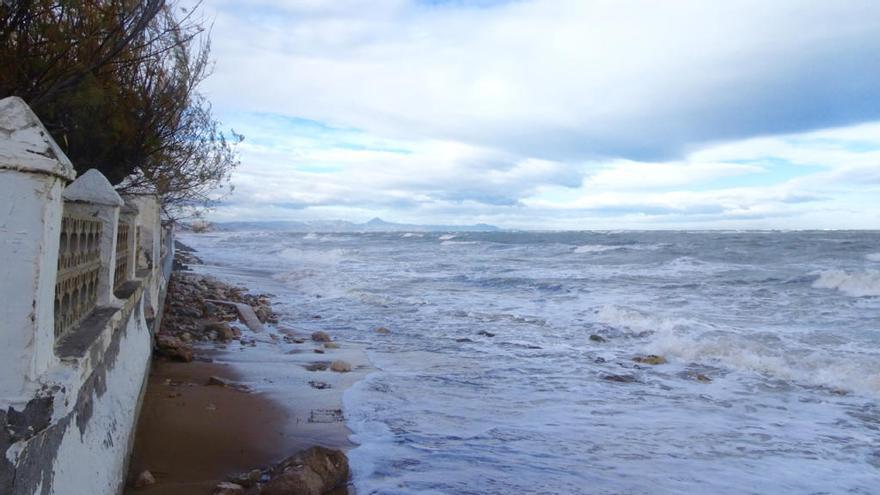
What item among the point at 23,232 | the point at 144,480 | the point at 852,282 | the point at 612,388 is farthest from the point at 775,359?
the point at 852,282

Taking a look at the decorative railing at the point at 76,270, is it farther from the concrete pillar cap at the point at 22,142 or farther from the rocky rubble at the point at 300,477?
the rocky rubble at the point at 300,477

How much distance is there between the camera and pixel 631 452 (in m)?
6.56

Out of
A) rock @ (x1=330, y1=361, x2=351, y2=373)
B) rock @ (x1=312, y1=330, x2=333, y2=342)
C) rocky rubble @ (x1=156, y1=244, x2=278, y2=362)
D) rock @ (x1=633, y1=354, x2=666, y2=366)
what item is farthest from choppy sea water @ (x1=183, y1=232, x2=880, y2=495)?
rocky rubble @ (x1=156, y1=244, x2=278, y2=362)

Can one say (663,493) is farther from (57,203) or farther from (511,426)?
(57,203)

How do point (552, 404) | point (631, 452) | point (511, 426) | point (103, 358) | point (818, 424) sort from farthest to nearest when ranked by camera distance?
point (552, 404)
point (818, 424)
point (511, 426)
point (631, 452)
point (103, 358)

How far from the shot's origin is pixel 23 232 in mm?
2398

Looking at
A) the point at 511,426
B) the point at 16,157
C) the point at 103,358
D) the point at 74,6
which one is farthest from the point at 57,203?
the point at 511,426

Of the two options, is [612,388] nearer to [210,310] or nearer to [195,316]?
[195,316]

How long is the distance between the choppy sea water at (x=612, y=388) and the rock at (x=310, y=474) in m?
0.24

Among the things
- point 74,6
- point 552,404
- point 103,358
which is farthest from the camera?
point 552,404

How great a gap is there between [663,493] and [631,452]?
985 mm

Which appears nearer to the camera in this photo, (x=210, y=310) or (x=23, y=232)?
(x=23, y=232)

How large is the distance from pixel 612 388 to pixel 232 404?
4.96m

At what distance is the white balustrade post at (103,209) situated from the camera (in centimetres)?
427
